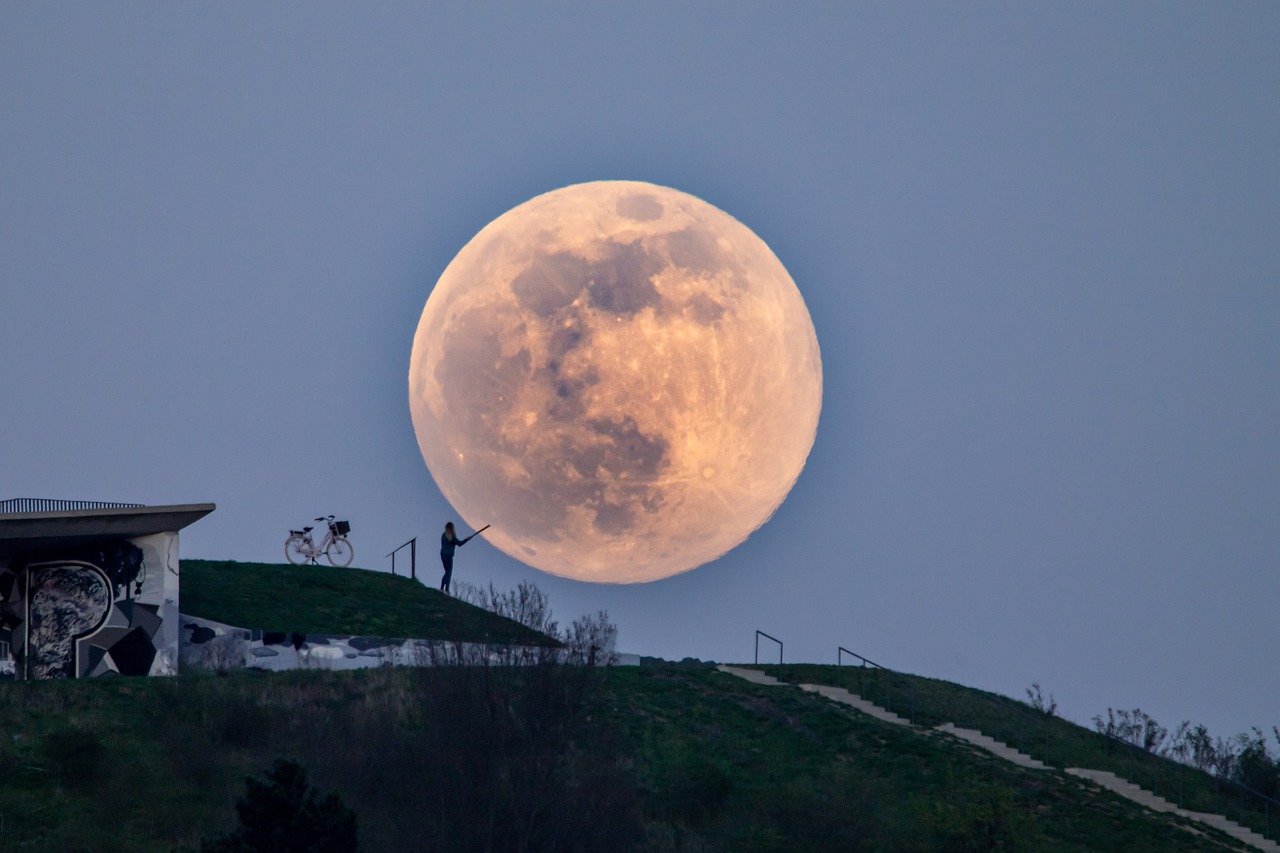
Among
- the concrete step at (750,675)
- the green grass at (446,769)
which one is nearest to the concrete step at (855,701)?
the concrete step at (750,675)

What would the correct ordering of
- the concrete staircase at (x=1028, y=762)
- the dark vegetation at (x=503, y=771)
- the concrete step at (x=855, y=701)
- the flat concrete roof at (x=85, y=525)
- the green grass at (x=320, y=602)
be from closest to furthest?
the dark vegetation at (x=503, y=771), the flat concrete roof at (x=85, y=525), the concrete staircase at (x=1028, y=762), the green grass at (x=320, y=602), the concrete step at (x=855, y=701)

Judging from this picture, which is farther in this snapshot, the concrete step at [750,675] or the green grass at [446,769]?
the concrete step at [750,675]

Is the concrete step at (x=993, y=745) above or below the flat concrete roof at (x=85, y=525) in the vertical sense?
below

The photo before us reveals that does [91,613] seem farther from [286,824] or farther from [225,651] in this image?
[286,824]

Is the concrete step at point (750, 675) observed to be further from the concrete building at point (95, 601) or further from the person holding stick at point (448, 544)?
the concrete building at point (95, 601)

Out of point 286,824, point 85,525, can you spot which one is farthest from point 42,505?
point 286,824

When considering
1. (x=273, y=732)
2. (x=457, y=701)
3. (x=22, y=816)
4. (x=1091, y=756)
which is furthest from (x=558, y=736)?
(x=1091, y=756)

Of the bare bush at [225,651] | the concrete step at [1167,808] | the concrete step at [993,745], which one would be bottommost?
the concrete step at [1167,808]

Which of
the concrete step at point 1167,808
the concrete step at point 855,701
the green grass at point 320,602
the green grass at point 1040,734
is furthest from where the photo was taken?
the concrete step at point 855,701
